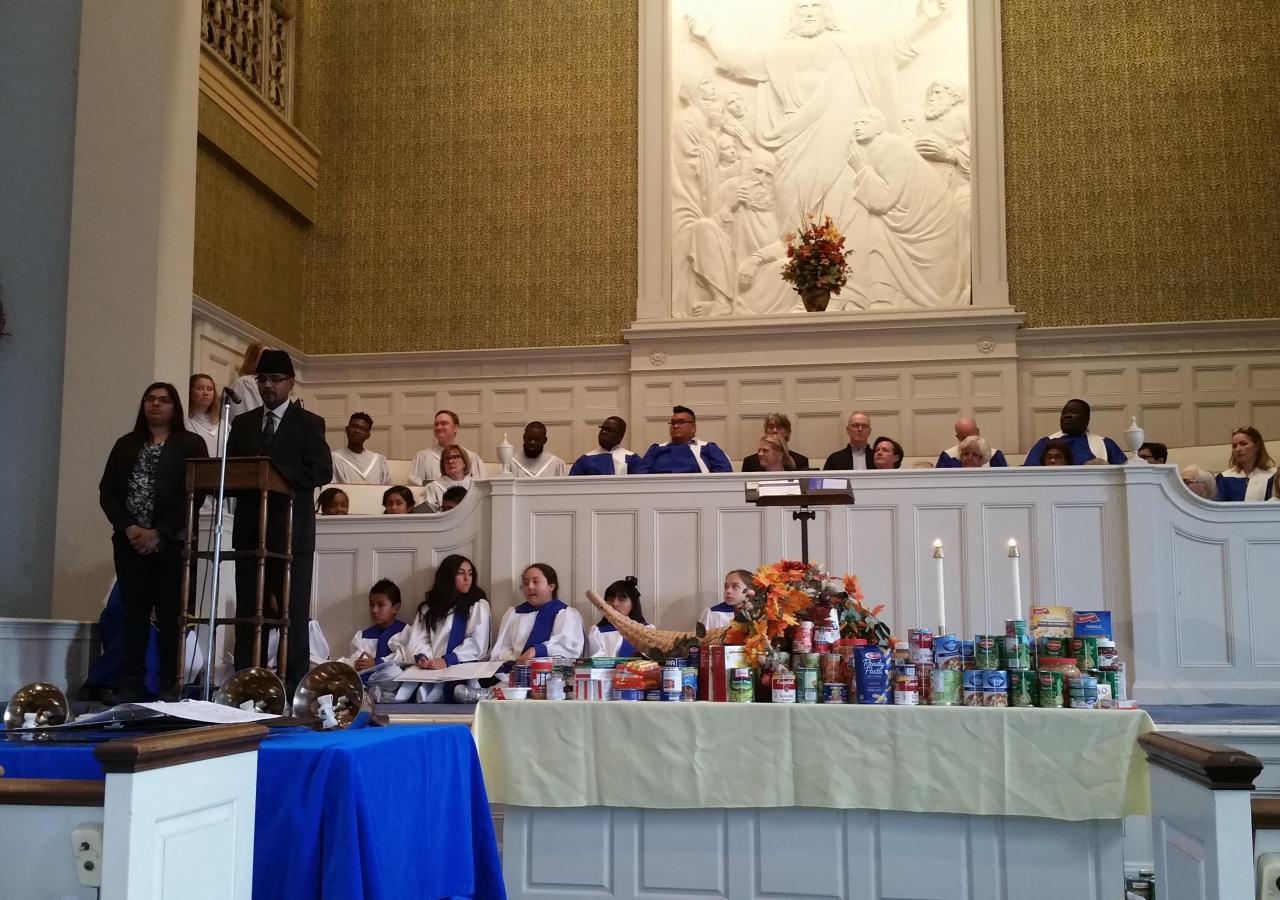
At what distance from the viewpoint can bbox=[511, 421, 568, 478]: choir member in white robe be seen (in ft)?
32.2

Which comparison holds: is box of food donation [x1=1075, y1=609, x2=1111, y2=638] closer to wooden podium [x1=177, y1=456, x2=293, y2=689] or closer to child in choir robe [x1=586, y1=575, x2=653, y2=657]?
→ child in choir robe [x1=586, y1=575, x2=653, y2=657]

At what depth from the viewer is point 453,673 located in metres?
6.94

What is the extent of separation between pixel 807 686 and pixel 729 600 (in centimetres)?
207

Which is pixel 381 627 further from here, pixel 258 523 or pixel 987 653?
pixel 987 653

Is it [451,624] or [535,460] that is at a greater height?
[535,460]

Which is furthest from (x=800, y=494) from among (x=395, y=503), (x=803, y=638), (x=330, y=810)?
(x=395, y=503)

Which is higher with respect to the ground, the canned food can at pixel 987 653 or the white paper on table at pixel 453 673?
the canned food can at pixel 987 653

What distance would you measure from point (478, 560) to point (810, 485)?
3.00 metres

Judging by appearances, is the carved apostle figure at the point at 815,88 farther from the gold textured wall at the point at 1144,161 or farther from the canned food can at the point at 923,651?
the canned food can at the point at 923,651

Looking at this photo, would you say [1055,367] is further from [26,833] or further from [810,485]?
[26,833]

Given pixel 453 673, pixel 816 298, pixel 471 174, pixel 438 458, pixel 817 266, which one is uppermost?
pixel 471 174

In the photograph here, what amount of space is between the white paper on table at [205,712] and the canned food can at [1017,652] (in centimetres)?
265

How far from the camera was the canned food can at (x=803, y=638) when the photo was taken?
4719 mm

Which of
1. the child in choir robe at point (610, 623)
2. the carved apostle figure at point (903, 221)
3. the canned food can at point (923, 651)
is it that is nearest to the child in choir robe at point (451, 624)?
the child in choir robe at point (610, 623)
